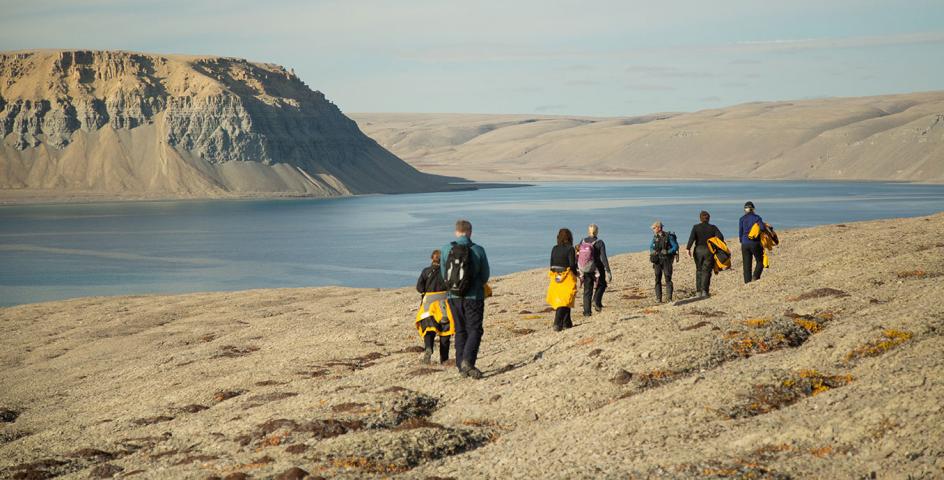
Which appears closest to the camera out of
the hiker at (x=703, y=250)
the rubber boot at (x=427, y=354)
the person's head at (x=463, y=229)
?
the person's head at (x=463, y=229)

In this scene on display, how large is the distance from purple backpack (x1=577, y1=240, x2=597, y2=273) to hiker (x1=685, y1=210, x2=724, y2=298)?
283cm

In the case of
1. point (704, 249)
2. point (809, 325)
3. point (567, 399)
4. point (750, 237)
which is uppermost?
point (750, 237)

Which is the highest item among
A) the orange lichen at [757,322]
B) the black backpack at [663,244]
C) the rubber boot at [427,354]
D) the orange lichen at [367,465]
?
the black backpack at [663,244]

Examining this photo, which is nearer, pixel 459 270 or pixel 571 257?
pixel 459 270

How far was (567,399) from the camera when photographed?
15.5 metres

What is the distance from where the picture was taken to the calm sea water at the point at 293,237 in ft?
228

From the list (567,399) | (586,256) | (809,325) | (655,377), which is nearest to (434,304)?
(567,399)

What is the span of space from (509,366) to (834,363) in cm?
607

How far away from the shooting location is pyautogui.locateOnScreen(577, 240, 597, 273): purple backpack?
2270cm

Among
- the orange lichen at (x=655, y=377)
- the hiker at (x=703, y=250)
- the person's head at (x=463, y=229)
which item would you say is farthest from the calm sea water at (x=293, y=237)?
the orange lichen at (x=655, y=377)

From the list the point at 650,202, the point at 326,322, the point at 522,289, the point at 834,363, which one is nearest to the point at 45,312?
the point at 326,322

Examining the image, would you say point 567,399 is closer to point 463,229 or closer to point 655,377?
point 655,377

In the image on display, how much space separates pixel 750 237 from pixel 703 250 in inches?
89.2

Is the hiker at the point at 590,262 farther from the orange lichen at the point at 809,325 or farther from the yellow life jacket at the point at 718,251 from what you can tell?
the orange lichen at the point at 809,325
